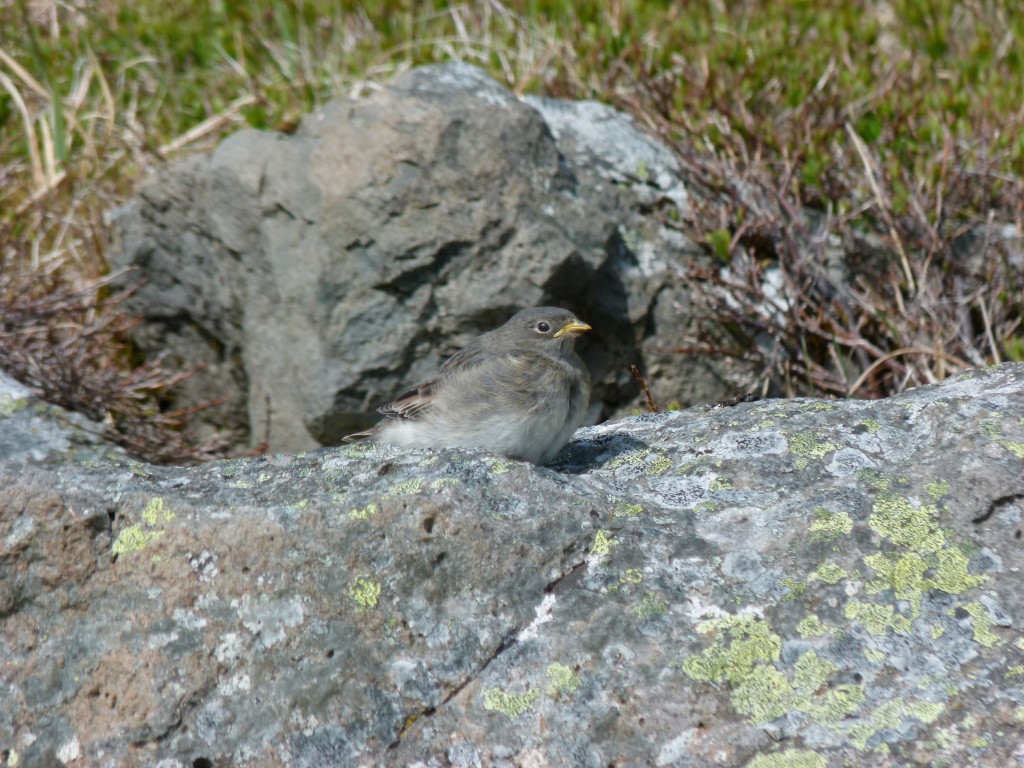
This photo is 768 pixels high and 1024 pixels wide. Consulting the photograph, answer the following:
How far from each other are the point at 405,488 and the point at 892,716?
5.86ft

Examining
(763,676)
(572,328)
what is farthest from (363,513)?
(572,328)

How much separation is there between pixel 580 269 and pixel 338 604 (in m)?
4.89

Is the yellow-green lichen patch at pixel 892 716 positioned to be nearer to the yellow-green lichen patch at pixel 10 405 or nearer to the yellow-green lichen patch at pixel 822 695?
the yellow-green lichen patch at pixel 822 695

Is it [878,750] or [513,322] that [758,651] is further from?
[513,322]

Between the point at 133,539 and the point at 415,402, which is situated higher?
the point at 133,539

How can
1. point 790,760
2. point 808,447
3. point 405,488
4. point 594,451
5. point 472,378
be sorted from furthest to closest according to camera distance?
point 472,378, point 594,451, point 808,447, point 405,488, point 790,760

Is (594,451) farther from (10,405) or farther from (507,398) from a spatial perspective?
(10,405)

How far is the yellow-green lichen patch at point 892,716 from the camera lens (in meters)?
3.33

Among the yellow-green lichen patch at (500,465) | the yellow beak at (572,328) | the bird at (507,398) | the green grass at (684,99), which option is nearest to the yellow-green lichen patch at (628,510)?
the yellow-green lichen patch at (500,465)

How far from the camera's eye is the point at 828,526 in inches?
154

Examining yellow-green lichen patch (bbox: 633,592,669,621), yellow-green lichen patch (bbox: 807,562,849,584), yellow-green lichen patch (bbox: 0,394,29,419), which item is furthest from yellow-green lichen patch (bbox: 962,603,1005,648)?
yellow-green lichen patch (bbox: 0,394,29,419)

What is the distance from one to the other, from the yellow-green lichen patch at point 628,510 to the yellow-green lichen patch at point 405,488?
0.73m

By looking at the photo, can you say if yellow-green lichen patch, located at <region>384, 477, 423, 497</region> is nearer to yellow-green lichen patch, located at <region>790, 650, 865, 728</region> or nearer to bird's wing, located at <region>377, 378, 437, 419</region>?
yellow-green lichen patch, located at <region>790, 650, 865, 728</region>

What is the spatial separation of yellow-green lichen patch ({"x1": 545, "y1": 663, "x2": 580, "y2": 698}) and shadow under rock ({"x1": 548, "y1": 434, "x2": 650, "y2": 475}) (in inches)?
54.1
